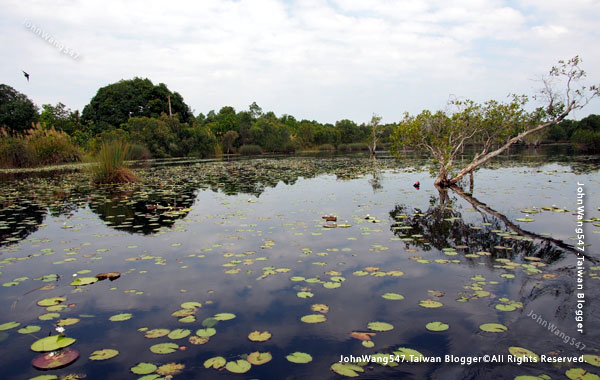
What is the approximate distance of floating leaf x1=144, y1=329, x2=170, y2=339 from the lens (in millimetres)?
3529

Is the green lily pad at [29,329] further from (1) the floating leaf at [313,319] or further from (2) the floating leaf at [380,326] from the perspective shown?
(2) the floating leaf at [380,326]

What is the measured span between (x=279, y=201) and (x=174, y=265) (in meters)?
6.31

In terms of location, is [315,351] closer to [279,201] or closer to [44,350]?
[44,350]

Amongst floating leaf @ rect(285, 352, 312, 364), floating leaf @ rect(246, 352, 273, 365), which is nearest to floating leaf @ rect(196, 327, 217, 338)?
floating leaf @ rect(246, 352, 273, 365)

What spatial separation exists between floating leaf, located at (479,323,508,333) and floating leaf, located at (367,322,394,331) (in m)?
0.94

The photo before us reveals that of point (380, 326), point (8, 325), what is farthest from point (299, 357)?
point (8, 325)

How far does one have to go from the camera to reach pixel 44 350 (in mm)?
3326

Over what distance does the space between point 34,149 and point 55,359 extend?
30.7 metres

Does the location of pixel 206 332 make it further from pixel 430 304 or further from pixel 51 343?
pixel 430 304

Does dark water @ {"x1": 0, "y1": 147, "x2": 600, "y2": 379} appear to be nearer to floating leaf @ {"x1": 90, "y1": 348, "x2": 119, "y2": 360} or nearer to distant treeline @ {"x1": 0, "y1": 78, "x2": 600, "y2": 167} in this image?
floating leaf @ {"x1": 90, "y1": 348, "x2": 119, "y2": 360}

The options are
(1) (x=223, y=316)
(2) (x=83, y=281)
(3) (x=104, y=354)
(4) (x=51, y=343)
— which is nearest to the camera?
(3) (x=104, y=354)

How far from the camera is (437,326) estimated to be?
3623mm

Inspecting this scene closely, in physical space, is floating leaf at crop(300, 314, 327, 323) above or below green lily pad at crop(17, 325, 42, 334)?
above

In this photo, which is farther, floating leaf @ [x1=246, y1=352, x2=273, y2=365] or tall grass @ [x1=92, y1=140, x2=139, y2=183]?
tall grass @ [x1=92, y1=140, x2=139, y2=183]
